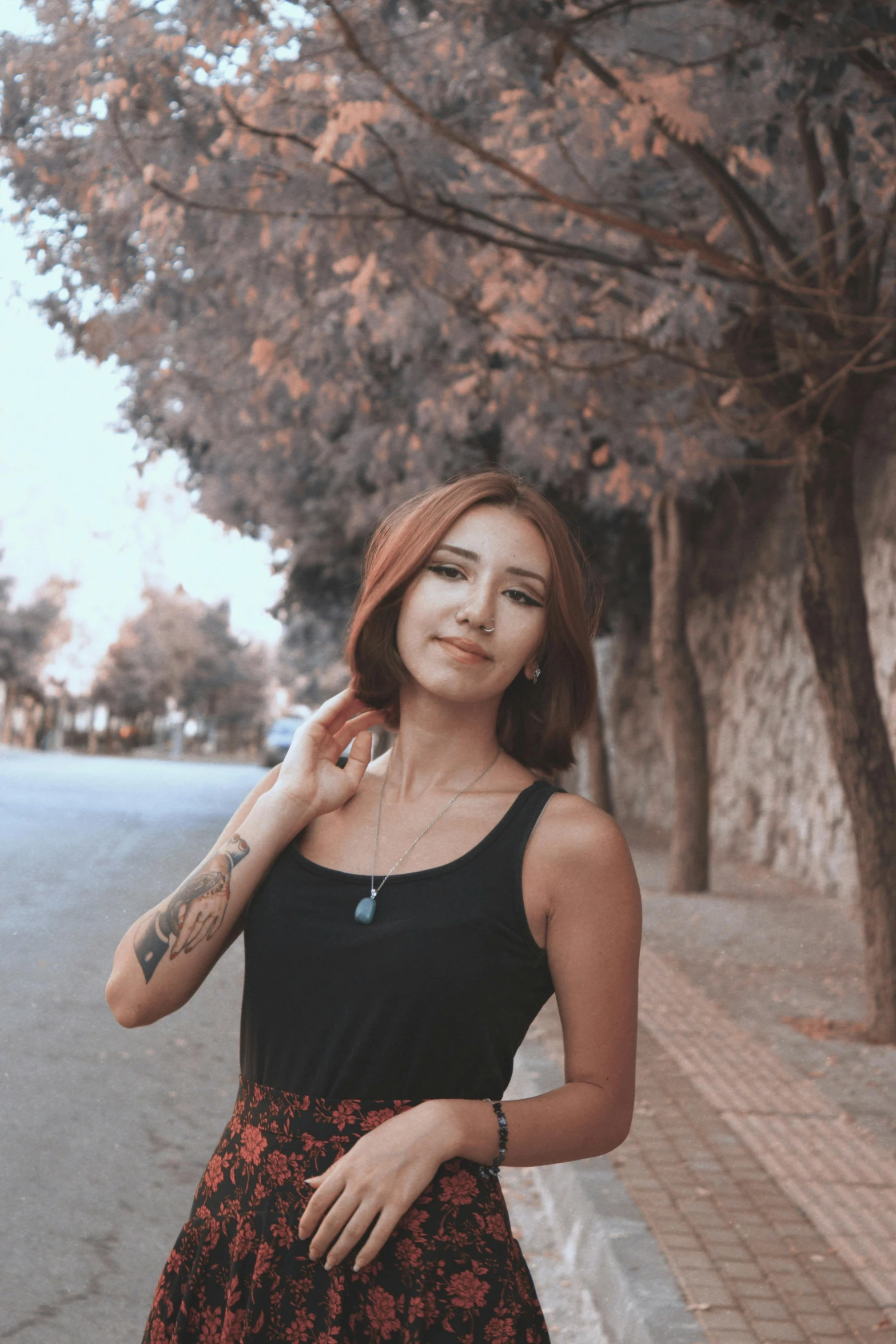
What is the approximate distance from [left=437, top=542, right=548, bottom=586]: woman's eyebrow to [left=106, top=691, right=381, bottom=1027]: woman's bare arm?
360 millimetres

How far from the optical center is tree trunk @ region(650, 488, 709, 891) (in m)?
12.9

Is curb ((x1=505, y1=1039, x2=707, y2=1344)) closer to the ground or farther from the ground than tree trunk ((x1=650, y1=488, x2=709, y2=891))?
closer to the ground

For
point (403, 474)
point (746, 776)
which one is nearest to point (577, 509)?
point (403, 474)

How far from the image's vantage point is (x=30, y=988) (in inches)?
287

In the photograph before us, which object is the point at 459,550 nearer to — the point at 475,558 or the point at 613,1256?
the point at 475,558

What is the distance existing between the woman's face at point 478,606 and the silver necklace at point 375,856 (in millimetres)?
143

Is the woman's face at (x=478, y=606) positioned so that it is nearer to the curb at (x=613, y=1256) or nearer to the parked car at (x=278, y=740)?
the curb at (x=613, y=1256)

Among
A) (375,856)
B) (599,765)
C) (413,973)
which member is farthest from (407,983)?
(599,765)

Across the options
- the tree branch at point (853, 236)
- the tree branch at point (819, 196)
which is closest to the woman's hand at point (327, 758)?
the tree branch at point (819, 196)

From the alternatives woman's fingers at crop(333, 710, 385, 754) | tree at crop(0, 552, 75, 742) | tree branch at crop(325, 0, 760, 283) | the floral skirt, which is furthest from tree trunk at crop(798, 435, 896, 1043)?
tree at crop(0, 552, 75, 742)

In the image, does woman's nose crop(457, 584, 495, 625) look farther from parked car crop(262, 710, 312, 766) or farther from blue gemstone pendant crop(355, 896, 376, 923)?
parked car crop(262, 710, 312, 766)

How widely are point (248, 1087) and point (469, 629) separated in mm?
725

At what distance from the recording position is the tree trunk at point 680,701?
42.5 feet

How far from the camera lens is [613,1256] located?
3758 millimetres
